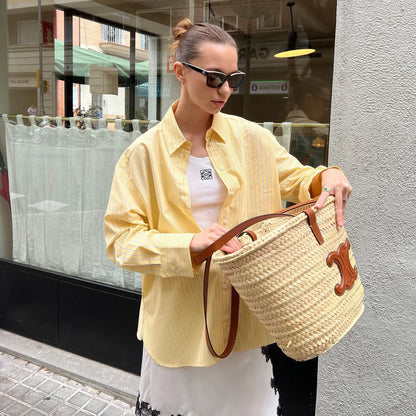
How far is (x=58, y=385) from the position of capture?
12.1 ft

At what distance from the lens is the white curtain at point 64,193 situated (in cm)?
394

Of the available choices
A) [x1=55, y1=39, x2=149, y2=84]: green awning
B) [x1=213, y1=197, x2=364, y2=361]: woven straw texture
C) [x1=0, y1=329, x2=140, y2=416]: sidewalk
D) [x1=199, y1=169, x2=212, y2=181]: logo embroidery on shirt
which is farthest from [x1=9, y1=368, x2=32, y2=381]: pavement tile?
[x1=213, y1=197, x2=364, y2=361]: woven straw texture

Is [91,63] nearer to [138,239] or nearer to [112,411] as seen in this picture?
[112,411]

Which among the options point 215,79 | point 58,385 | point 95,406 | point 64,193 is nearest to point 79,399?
point 95,406

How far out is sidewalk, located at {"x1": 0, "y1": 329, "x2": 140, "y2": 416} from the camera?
3402 millimetres

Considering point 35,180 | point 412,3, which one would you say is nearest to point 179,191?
point 412,3

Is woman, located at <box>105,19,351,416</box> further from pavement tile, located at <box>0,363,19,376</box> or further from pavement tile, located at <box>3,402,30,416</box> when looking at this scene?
pavement tile, located at <box>0,363,19,376</box>

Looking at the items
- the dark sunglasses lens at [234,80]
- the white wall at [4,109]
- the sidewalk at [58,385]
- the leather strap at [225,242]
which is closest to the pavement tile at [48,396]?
the sidewalk at [58,385]

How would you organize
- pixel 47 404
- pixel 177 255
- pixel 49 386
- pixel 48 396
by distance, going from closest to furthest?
pixel 177 255, pixel 47 404, pixel 48 396, pixel 49 386

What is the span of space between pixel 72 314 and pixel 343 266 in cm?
303

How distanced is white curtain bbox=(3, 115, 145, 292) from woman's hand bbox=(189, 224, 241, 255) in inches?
94.5

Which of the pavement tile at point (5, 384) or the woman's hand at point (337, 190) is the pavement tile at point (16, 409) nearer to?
the pavement tile at point (5, 384)

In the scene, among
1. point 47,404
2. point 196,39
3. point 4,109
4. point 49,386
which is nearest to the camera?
point 196,39

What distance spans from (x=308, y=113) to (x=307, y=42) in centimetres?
52
